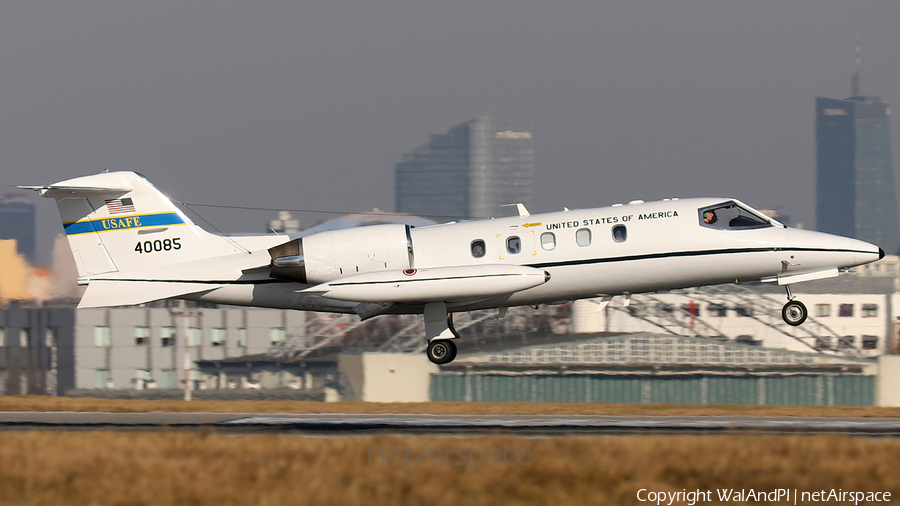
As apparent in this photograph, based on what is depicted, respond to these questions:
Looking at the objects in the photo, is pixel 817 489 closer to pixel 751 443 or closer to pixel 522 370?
pixel 751 443

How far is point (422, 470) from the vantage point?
15.9 meters

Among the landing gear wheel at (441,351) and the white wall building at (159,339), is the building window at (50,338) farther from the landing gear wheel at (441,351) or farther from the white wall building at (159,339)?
the landing gear wheel at (441,351)

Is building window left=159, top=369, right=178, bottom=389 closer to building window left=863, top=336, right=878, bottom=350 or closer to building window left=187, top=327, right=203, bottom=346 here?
building window left=187, top=327, right=203, bottom=346

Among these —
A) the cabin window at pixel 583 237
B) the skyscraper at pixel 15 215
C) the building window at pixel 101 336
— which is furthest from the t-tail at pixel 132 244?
the building window at pixel 101 336

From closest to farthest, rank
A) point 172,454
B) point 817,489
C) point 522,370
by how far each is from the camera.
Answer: point 817,489, point 172,454, point 522,370

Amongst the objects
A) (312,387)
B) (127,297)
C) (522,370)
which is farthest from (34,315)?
(127,297)

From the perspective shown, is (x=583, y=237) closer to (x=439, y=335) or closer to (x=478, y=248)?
(x=478, y=248)

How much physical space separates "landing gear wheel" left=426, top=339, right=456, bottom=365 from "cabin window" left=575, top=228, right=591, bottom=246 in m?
4.19

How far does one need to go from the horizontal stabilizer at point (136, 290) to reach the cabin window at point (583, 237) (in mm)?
9280

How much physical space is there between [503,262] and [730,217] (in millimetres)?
5698

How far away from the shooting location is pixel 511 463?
1622 centimetres

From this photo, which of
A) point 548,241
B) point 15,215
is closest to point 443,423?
point 548,241

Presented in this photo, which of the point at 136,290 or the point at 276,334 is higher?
the point at 136,290

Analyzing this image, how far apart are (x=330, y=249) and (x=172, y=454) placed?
7.91m
